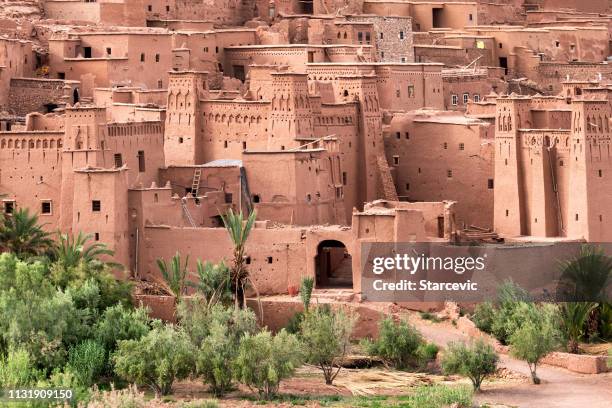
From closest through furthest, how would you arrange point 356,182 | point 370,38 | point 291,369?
1. point 291,369
2. point 356,182
3. point 370,38

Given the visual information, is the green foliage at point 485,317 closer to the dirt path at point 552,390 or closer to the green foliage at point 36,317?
the dirt path at point 552,390

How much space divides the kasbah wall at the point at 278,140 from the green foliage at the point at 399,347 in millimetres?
2883

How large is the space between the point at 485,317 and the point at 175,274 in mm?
6750

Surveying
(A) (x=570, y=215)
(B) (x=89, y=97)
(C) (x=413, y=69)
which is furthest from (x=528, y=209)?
(B) (x=89, y=97)

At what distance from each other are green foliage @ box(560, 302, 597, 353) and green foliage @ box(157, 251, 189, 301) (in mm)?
8205

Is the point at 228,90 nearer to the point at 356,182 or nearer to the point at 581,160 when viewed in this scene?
the point at 356,182

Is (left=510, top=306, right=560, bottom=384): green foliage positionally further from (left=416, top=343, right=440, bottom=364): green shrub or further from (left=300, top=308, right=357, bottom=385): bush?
(left=300, top=308, right=357, bottom=385): bush

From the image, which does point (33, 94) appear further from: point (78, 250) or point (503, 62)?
point (503, 62)

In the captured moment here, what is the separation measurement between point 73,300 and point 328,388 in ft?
18.8

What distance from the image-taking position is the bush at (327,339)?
176ft

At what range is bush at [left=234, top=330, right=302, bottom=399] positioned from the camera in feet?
169

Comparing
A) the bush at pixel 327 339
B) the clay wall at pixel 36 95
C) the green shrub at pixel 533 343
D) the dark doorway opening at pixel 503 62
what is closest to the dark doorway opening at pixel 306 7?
the dark doorway opening at pixel 503 62

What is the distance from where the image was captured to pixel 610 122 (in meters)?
60.5

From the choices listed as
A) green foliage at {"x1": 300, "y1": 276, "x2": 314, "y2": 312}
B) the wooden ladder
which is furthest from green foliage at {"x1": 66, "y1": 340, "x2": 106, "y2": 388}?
the wooden ladder
